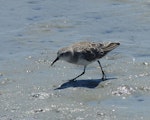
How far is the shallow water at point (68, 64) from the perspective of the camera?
10266mm

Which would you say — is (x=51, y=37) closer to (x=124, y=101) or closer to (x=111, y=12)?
(x=111, y=12)

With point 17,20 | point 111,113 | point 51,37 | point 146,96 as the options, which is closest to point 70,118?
point 111,113

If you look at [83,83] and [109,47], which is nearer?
[83,83]

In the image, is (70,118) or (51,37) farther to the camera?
(51,37)

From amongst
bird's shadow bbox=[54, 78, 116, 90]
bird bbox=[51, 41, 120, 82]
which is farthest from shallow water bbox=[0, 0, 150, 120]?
bird bbox=[51, 41, 120, 82]

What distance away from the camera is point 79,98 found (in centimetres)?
1087

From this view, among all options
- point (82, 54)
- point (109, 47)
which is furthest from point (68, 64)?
point (82, 54)

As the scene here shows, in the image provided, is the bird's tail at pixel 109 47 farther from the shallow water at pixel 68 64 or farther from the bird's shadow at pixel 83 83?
the bird's shadow at pixel 83 83

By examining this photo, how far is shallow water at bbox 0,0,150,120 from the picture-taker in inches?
404

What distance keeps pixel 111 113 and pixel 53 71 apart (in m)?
2.89

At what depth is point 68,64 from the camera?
515 inches

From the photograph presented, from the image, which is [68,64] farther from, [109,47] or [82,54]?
[82,54]

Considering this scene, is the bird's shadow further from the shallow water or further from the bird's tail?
the bird's tail

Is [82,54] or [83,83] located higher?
[82,54]
